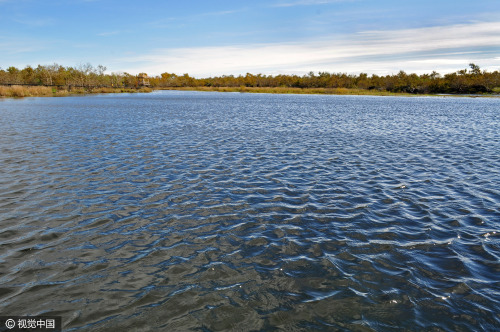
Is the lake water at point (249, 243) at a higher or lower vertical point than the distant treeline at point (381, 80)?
lower

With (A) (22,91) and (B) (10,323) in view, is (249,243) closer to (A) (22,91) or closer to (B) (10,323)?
(B) (10,323)

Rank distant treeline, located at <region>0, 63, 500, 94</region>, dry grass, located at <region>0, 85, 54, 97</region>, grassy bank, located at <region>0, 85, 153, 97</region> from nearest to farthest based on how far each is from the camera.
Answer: dry grass, located at <region>0, 85, 54, 97</region> → grassy bank, located at <region>0, 85, 153, 97</region> → distant treeline, located at <region>0, 63, 500, 94</region>

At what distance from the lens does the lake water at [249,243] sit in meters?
6.06

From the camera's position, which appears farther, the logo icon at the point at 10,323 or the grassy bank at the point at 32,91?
the grassy bank at the point at 32,91

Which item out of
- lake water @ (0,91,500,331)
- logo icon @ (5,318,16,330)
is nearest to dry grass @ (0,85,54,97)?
lake water @ (0,91,500,331)

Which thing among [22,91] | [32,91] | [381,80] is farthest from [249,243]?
[381,80]

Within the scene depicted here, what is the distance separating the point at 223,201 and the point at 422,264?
6.76 metres

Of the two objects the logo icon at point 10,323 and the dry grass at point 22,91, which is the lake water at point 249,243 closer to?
the logo icon at point 10,323

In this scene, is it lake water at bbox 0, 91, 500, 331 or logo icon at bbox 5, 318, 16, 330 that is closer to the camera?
logo icon at bbox 5, 318, 16, 330

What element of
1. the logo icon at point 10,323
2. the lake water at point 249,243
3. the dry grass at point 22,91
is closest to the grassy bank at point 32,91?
the dry grass at point 22,91

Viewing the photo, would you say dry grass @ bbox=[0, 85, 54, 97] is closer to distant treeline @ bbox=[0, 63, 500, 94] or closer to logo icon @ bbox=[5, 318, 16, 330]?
distant treeline @ bbox=[0, 63, 500, 94]

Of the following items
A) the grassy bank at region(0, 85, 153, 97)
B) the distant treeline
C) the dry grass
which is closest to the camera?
the dry grass

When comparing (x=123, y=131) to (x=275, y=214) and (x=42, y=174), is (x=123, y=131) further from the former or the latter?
(x=275, y=214)

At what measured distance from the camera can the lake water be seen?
6062 mm
